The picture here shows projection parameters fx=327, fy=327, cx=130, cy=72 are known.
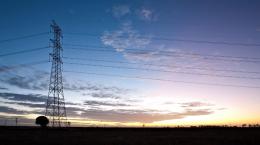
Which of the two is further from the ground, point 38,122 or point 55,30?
point 55,30
